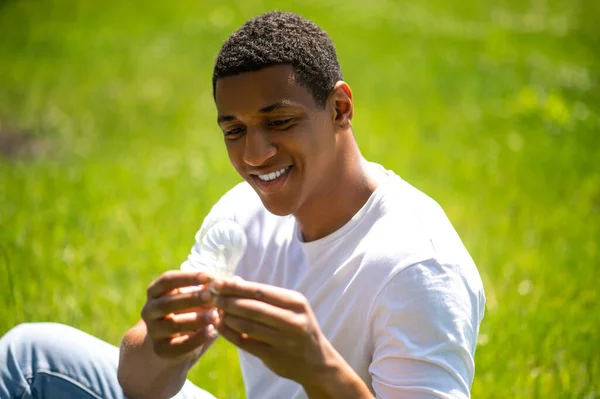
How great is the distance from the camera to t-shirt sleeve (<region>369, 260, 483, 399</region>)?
7.04 ft

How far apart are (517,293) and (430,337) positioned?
118 inches

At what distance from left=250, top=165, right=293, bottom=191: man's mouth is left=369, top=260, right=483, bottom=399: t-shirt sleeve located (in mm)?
461

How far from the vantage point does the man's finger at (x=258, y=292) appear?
1.91 metres

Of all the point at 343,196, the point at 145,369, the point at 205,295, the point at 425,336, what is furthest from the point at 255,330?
the point at 343,196

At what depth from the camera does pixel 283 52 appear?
251 cm

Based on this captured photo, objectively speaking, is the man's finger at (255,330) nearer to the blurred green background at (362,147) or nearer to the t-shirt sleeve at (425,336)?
the t-shirt sleeve at (425,336)

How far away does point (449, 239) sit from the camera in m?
2.37

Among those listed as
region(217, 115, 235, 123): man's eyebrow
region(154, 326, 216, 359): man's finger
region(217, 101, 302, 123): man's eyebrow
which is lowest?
region(154, 326, 216, 359): man's finger

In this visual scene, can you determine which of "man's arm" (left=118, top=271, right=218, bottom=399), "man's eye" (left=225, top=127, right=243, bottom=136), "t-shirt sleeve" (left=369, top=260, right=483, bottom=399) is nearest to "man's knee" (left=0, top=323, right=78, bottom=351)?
A: "man's arm" (left=118, top=271, right=218, bottom=399)

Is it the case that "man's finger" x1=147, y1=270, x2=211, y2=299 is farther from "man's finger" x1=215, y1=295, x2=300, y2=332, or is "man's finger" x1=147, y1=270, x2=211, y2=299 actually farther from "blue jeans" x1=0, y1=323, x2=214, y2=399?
"blue jeans" x1=0, y1=323, x2=214, y2=399

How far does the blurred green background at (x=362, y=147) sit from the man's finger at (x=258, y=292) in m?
2.17

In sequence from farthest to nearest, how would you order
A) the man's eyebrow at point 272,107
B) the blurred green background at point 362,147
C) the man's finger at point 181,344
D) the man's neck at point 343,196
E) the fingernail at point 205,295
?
the blurred green background at point 362,147 → the man's neck at point 343,196 → the man's eyebrow at point 272,107 → the man's finger at point 181,344 → the fingernail at point 205,295

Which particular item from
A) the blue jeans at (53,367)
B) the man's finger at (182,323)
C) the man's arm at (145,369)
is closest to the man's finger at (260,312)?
the man's finger at (182,323)

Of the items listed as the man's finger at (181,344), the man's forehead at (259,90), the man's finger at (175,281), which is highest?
the man's forehead at (259,90)
